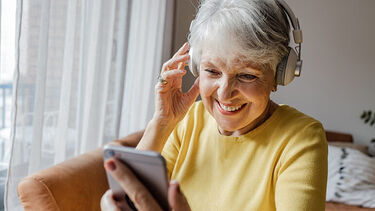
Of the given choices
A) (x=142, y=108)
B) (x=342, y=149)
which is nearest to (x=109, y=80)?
(x=142, y=108)

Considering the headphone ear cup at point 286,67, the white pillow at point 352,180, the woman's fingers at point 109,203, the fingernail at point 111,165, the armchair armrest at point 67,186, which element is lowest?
the white pillow at point 352,180

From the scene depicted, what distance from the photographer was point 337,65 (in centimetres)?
344

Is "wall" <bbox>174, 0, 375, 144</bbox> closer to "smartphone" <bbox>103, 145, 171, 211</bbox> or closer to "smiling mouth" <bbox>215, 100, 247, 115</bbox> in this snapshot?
"smiling mouth" <bbox>215, 100, 247, 115</bbox>

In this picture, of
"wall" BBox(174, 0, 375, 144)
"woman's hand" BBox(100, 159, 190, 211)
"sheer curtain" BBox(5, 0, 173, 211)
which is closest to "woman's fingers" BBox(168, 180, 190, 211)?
"woman's hand" BBox(100, 159, 190, 211)

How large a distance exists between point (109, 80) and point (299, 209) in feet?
5.44

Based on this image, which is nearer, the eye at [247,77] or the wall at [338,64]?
the eye at [247,77]

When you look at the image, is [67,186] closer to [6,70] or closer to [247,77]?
[6,70]

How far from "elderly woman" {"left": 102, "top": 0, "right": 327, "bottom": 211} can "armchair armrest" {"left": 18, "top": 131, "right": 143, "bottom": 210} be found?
0.33m

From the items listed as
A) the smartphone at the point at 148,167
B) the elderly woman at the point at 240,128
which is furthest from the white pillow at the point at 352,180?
the smartphone at the point at 148,167

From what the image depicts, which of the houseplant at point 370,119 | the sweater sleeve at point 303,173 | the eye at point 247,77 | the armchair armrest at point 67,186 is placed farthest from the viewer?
the houseplant at point 370,119

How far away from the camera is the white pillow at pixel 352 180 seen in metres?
2.37

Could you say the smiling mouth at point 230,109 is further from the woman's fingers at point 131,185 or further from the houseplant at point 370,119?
the houseplant at point 370,119

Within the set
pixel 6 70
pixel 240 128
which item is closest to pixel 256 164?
pixel 240 128

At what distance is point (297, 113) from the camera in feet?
3.35
